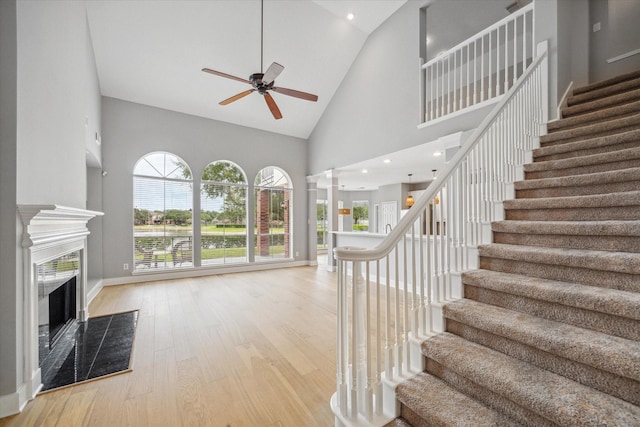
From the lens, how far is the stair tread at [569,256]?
1.43m

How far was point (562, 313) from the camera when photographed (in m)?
1.46

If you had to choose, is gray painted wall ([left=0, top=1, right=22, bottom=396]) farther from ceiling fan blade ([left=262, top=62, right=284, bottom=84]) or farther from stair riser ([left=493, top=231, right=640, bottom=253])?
stair riser ([left=493, top=231, right=640, bottom=253])

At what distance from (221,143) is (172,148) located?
1024 mm

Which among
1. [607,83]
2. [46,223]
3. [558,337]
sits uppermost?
[607,83]

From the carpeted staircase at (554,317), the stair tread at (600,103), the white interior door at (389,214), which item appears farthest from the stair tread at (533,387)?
the white interior door at (389,214)

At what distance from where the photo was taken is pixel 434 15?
5.44 meters

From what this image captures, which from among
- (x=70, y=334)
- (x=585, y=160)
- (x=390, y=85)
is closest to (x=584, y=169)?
(x=585, y=160)

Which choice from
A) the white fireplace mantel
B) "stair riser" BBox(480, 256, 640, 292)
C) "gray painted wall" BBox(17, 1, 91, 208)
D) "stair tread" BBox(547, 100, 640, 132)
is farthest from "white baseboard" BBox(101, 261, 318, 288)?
"stair tread" BBox(547, 100, 640, 132)

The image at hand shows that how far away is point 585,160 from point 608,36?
3.14 meters

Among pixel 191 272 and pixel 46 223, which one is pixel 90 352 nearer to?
pixel 46 223

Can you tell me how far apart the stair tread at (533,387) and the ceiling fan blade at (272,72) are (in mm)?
3100

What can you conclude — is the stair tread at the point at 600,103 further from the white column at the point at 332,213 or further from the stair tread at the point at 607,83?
the white column at the point at 332,213

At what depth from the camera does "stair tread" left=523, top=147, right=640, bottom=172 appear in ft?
6.72

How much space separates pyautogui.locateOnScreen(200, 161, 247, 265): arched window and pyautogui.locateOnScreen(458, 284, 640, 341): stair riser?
5462mm
